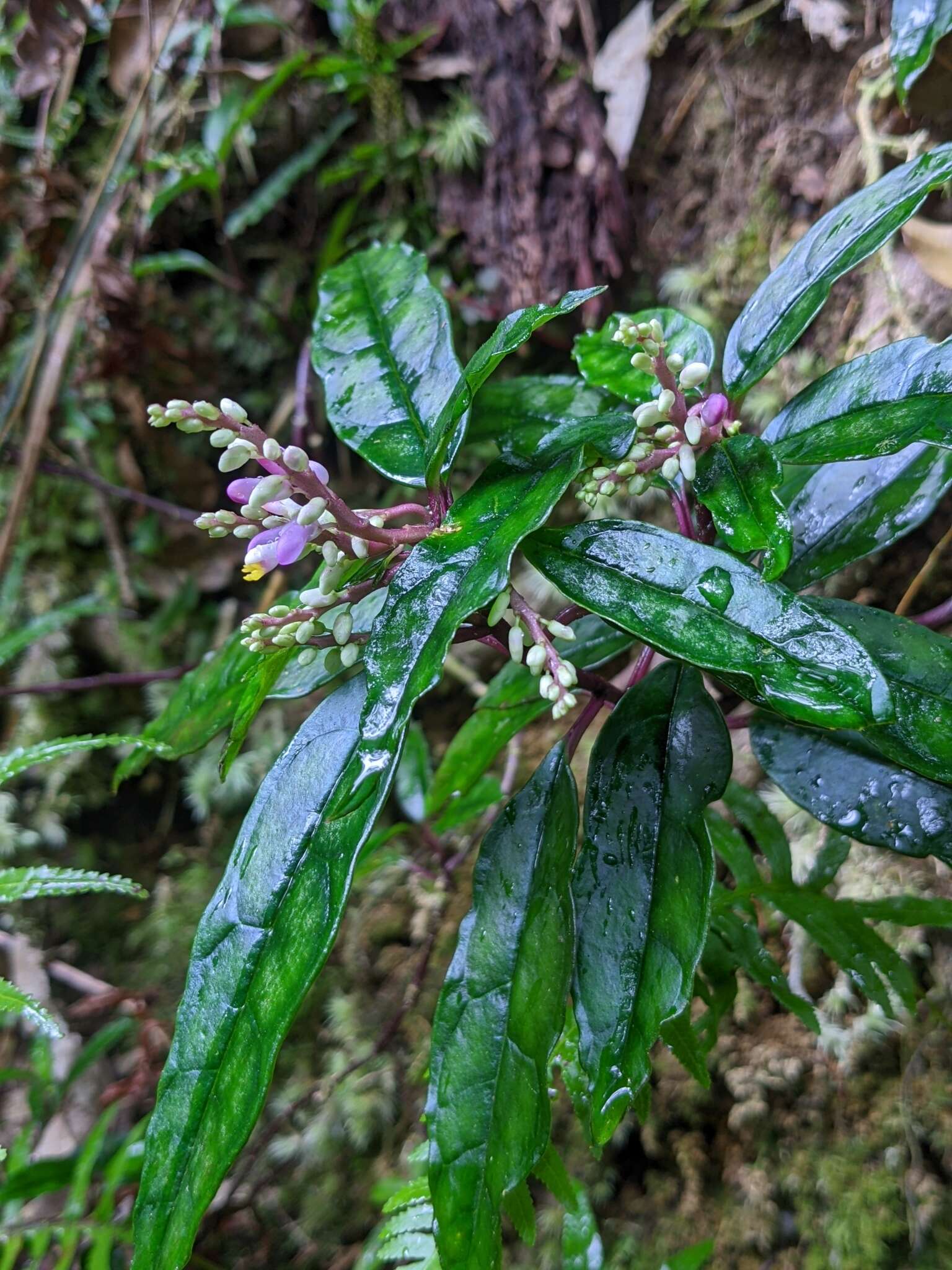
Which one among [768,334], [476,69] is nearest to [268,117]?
[476,69]

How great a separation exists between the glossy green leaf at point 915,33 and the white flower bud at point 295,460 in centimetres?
87

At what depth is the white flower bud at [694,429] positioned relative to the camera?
0.67 meters

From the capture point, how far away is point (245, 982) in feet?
1.94

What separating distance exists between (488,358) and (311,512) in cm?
18

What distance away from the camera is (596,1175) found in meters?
1.26

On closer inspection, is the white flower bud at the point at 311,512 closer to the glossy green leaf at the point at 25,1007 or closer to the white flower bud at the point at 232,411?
the white flower bud at the point at 232,411

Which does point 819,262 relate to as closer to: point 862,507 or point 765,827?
point 862,507

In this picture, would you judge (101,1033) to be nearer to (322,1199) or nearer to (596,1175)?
(322,1199)

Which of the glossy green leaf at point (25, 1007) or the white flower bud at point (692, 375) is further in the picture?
the glossy green leaf at point (25, 1007)

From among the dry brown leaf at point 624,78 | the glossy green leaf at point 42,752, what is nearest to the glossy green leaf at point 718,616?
the glossy green leaf at point 42,752

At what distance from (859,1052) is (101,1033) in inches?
54.4

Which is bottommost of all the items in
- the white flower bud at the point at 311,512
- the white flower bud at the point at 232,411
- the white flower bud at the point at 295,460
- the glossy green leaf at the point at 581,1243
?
the glossy green leaf at the point at 581,1243

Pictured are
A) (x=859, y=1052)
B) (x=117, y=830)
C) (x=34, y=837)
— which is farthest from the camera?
(x=117, y=830)

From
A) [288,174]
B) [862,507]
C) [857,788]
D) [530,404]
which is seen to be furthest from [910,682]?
[288,174]
